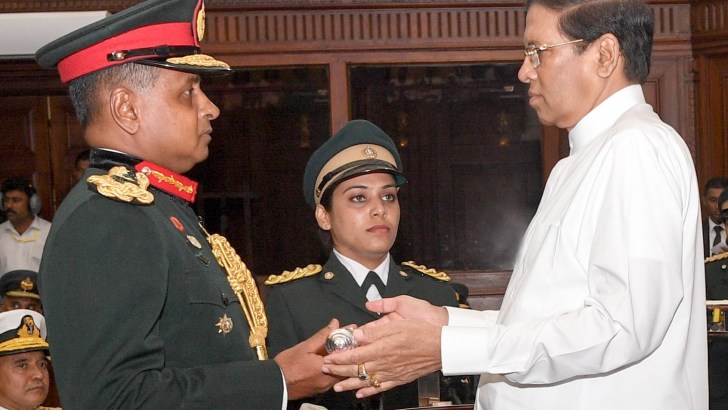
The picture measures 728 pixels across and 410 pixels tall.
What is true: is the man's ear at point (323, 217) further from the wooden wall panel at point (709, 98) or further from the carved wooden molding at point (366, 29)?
the wooden wall panel at point (709, 98)

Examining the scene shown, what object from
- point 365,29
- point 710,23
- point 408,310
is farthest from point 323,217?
point 710,23

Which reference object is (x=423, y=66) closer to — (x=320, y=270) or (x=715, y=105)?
(x=715, y=105)

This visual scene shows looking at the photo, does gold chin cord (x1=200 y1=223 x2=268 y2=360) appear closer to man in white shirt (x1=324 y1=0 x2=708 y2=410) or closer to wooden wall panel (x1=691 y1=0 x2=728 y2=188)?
man in white shirt (x1=324 y1=0 x2=708 y2=410)

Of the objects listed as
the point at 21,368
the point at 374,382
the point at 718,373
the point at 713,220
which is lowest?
the point at 718,373

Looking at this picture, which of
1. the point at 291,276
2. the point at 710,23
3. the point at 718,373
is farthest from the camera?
the point at 710,23

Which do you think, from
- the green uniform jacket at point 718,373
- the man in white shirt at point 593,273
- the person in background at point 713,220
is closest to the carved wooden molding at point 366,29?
the person in background at point 713,220

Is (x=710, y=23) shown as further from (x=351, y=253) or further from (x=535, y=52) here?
(x=535, y=52)

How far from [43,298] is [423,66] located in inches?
165

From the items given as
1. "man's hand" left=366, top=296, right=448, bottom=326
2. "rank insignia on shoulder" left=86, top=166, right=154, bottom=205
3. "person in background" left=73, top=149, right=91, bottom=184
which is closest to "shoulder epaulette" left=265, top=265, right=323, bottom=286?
"man's hand" left=366, top=296, right=448, bottom=326

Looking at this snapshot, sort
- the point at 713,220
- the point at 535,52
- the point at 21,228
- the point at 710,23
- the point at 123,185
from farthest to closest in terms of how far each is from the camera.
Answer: the point at 21,228, the point at 713,220, the point at 710,23, the point at 535,52, the point at 123,185

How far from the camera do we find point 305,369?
66.5 inches

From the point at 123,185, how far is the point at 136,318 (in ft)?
0.80

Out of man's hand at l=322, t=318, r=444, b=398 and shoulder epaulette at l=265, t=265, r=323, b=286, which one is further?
shoulder epaulette at l=265, t=265, r=323, b=286

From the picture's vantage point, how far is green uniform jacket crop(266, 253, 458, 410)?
244 centimetres
